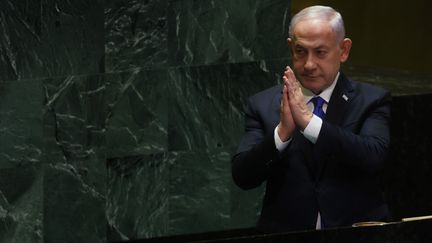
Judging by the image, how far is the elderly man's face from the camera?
5084mm

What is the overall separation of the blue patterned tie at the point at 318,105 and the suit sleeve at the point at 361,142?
4.0 inches

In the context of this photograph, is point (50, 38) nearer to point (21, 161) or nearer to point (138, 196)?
point (21, 161)

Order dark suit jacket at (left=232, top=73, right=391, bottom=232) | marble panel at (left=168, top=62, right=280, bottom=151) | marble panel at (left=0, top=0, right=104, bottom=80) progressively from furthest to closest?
marble panel at (left=168, top=62, right=280, bottom=151)
marble panel at (left=0, top=0, right=104, bottom=80)
dark suit jacket at (left=232, top=73, right=391, bottom=232)

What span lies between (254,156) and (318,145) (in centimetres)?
24

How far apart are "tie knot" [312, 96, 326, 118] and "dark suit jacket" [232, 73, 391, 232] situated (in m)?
0.03

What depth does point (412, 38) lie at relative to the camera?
8.30 m

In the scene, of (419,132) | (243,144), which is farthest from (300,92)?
(419,132)

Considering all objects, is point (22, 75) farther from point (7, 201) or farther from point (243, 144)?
point (243, 144)

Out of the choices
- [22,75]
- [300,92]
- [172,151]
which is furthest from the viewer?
[172,151]

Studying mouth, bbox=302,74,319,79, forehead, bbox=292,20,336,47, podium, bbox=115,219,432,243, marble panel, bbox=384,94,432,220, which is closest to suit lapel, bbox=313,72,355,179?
mouth, bbox=302,74,319,79

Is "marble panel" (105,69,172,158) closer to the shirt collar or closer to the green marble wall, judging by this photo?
the green marble wall

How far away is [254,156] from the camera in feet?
16.5

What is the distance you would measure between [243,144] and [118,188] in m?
2.18

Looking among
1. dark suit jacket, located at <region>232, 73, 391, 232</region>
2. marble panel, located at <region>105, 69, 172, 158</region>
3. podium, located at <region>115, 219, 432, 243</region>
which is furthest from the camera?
marble panel, located at <region>105, 69, 172, 158</region>
